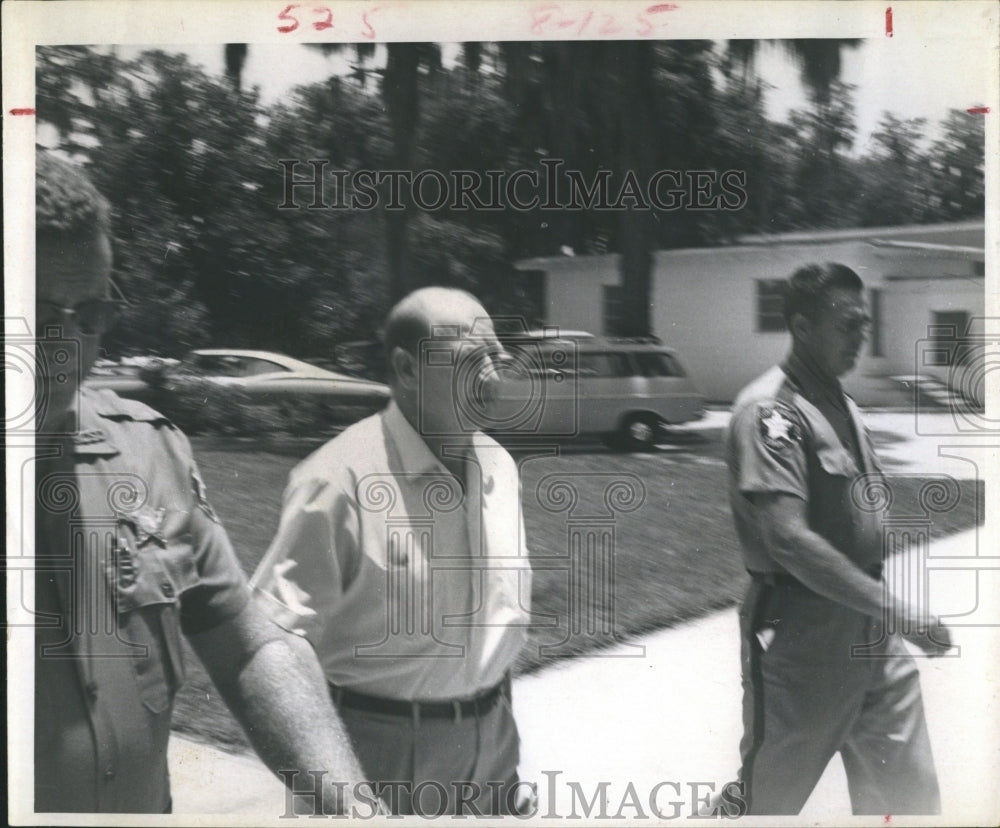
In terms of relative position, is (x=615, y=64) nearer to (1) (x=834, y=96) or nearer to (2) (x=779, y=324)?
(1) (x=834, y=96)

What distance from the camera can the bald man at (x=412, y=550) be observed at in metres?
3.70

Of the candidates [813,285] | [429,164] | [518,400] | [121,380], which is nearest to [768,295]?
[813,285]

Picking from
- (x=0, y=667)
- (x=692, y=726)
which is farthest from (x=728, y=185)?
(x=0, y=667)

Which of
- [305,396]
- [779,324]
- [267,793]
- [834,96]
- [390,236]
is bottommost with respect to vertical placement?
[267,793]

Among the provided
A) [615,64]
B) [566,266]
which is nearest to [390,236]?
[566,266]

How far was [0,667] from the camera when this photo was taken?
12.8ft

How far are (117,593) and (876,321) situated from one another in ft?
8.59

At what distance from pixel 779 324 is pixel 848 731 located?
1.35m

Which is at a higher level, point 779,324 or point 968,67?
point 968,67

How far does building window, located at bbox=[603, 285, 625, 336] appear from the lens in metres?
3.70

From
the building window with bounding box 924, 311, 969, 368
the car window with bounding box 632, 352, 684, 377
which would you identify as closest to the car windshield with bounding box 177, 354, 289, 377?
the car window with bounding box 632, 352, 684, 377

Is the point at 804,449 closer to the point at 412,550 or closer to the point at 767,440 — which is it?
the point at 767,440

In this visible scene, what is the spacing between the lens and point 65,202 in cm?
382

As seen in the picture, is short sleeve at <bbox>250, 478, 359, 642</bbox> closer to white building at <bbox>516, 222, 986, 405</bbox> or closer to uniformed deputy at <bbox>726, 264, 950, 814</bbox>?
white building at <bbox>516, 222, 986, 405</bbox>
